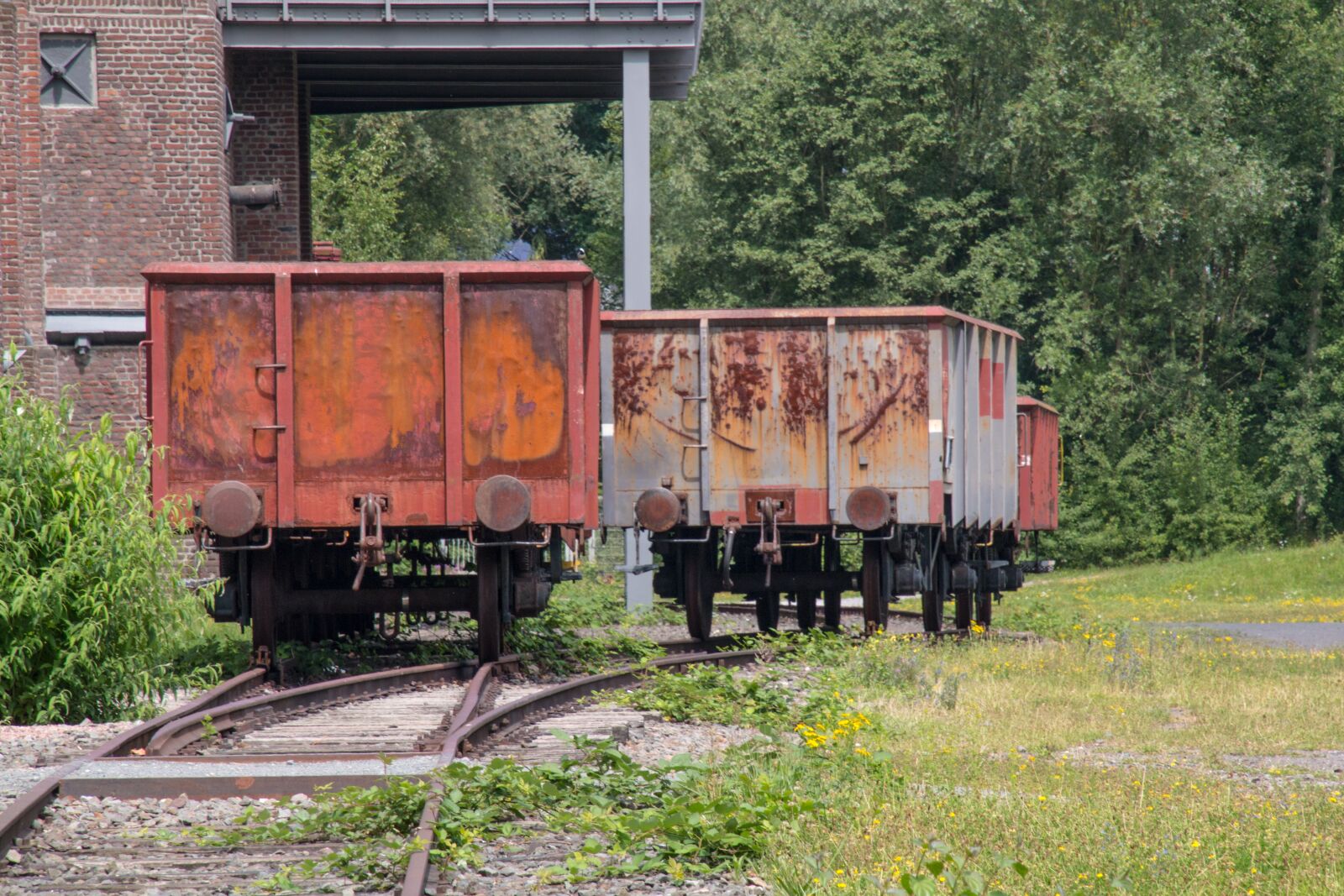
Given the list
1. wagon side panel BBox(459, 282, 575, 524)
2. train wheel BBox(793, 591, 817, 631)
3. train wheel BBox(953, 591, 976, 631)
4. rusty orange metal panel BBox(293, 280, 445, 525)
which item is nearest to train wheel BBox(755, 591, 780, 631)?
train wheel BBox(793, 591, 817, 631)

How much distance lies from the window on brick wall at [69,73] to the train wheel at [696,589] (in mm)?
11294

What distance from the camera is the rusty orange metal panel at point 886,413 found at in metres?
15.6

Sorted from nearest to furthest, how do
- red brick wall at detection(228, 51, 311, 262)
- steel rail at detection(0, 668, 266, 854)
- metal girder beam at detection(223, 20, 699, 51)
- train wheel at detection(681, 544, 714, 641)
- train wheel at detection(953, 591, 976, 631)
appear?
1. steel rail at detection(0, 668, 266, 854)
2. train wheel at detection(681, 544, 714, 641)
3. train wheel at detection(953, 591, 976, 631)
4. metal girder beam at detection(223, 20, 699, 51)
5. red brick wall at detection(228, 51, 311, 262)

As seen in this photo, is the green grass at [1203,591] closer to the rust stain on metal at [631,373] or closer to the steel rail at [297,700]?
the rust stain on metal at [631,373]

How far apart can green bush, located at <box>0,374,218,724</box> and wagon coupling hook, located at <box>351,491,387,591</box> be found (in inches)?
55.7

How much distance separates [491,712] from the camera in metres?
9.79

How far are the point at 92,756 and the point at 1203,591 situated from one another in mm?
28139

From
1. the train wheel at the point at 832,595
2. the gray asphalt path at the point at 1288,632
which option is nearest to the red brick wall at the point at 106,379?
the train wheel at the point at 832,595

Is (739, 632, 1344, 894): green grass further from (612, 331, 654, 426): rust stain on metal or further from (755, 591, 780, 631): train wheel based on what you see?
(755, 591, 780, 631): train wheel

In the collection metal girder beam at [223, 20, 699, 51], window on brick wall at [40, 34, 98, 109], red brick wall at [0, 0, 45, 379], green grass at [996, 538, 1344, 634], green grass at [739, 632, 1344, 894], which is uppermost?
metal girder beam at [223, 20, 699, 51]

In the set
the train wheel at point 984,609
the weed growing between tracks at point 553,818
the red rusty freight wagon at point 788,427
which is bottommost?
the train wheel at point 984,609

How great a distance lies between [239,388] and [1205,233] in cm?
3172

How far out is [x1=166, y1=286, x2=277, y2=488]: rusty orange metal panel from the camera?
41.1 ft

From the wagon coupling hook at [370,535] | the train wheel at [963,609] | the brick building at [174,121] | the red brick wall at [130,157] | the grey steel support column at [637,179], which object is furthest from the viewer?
the grey steel support column at [637,179]
